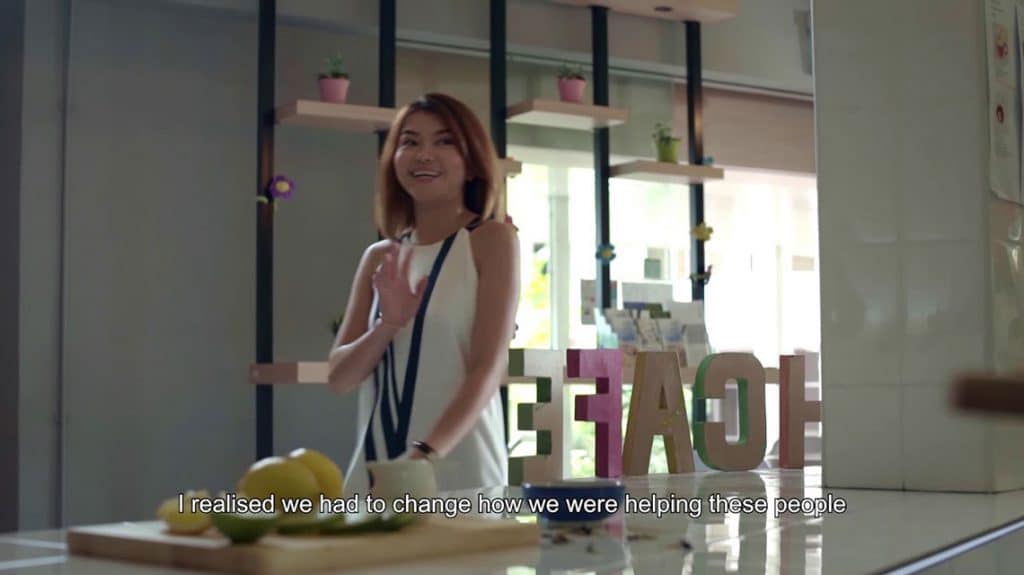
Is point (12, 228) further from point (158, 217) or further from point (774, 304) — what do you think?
point (774, 304)

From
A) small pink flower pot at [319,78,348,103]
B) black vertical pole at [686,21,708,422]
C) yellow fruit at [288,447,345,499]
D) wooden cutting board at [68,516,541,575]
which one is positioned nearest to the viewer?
wooden cutting board at [68,516,541,575]

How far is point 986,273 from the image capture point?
171 cm

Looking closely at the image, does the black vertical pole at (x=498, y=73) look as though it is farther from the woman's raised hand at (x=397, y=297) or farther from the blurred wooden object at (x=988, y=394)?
the blurred wooden object at (x=988, y=394)

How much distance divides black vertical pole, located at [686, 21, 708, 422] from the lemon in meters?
4.47

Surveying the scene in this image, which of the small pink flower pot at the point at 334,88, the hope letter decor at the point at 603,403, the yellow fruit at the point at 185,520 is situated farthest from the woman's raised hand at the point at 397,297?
the small pink flower pot at the point at 334,88

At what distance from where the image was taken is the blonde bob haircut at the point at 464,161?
6.73 feet

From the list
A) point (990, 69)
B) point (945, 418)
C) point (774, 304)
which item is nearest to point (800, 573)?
point (945, 418)

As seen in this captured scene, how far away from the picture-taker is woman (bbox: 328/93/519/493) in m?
1.95

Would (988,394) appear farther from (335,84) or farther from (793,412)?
(335,84)

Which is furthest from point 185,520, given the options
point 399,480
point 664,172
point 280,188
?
point 664,172

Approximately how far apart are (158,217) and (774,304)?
11.0ft

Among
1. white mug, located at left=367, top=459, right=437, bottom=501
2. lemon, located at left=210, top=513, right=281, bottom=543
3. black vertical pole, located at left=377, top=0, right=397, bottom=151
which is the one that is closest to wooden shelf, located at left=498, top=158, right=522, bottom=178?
black vertical pole, located at left=377, top=0, right=397, bottom=151

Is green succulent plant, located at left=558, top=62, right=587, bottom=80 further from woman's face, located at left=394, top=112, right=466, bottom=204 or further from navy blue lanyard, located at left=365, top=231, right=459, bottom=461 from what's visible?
navy blue lanyard, located at left=365, top=231, right=459, bottom=461

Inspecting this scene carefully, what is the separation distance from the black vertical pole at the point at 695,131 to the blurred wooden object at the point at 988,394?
4821mm
